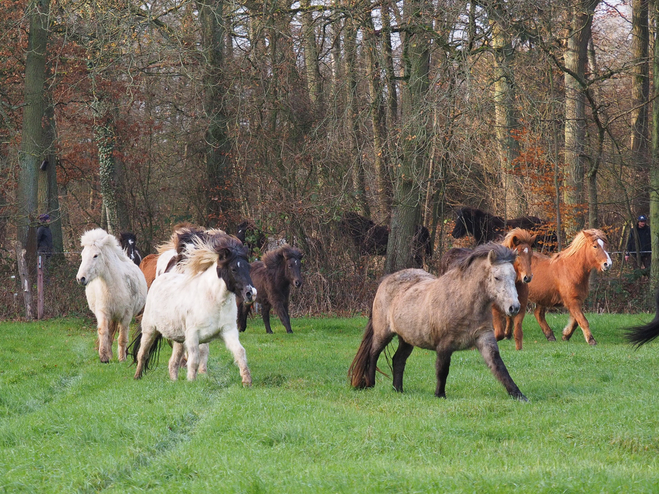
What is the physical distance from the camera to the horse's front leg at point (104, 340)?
497 inches

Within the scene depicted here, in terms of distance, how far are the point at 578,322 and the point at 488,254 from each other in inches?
286

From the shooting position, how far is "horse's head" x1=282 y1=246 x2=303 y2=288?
17.8m

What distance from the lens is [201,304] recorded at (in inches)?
388

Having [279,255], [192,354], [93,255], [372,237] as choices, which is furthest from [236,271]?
[372,237]

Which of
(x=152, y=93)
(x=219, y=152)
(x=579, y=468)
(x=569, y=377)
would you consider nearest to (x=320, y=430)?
(x=579, y=468)

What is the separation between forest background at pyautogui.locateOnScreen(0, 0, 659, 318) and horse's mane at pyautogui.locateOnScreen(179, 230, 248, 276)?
7.40 meters

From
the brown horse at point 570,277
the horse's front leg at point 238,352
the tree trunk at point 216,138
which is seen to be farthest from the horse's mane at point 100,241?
the tree trunk at point 216,138

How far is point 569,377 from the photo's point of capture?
10484 mm

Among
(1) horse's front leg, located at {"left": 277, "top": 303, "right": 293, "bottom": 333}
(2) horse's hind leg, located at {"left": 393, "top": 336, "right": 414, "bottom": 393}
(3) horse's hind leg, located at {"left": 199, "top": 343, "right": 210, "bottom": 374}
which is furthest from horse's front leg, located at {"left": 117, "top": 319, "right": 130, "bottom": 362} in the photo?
(2) horse's hind leg, located at {"left": 393, "top": 336, "right": 414, "bottom": 393}

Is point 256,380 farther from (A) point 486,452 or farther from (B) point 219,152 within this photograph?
(B) point 219,152

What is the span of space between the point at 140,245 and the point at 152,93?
4.92 m

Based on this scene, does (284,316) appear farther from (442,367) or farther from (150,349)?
(442,367)

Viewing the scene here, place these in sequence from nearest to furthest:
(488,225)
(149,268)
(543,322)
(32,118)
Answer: (543,322)
(149,268)
(488,225)
(32,118)

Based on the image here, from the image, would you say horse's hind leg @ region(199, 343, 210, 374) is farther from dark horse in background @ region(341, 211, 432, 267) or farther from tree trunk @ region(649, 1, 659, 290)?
tree trunk @ region(649, 1, 659, 290)
